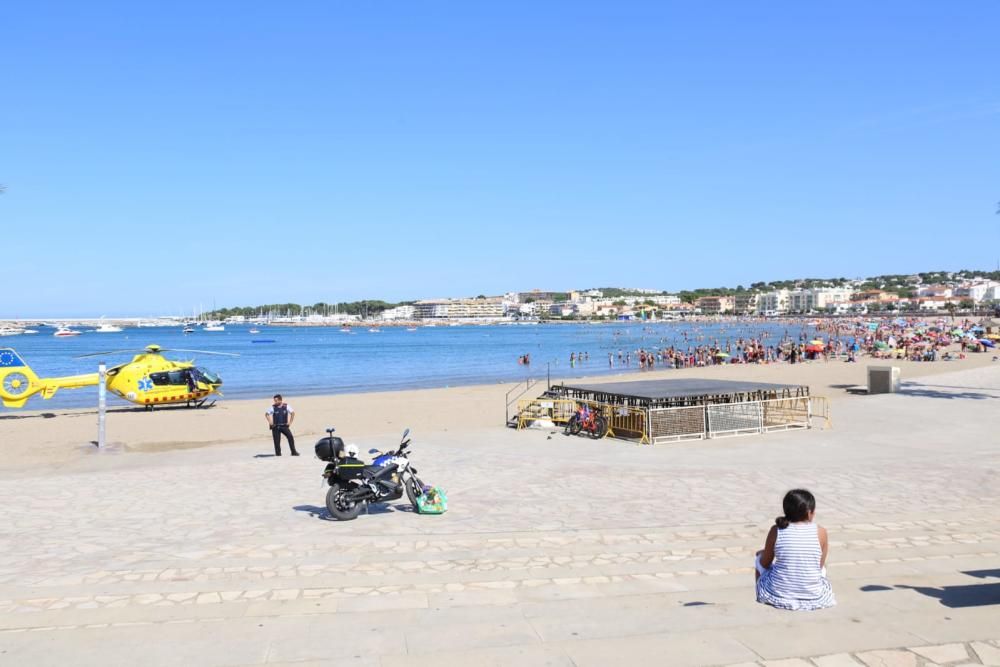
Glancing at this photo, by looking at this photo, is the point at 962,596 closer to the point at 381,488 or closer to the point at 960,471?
the point at 381,488

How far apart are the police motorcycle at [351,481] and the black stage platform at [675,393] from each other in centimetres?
862

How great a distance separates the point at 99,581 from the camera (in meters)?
7.24

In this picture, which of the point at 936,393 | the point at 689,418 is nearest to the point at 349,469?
the point at 689,418

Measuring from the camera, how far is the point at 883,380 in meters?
26.7

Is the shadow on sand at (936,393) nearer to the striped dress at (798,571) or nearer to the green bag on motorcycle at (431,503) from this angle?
the green bag on motorcycle at (431,503)

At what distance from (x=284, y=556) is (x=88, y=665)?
325 cm

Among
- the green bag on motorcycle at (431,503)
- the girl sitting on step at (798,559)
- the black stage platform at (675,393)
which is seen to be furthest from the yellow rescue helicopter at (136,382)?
the girl sitting on step at (798,559)

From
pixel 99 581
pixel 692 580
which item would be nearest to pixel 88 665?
pixel 99 581

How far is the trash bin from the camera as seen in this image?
2647 cm

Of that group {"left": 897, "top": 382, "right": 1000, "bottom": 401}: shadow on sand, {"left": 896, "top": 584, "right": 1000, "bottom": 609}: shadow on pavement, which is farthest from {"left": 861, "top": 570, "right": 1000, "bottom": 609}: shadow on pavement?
{"left": 897, "top": 382, "right": 1000, "bottom": 401}: shadow on sand

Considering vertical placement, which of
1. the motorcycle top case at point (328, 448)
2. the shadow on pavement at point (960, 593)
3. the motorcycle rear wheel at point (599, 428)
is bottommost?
the motorcycle rear wheel at point (599, 428)

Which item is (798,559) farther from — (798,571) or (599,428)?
(599,428)

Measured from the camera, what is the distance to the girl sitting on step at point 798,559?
5176 millimetres

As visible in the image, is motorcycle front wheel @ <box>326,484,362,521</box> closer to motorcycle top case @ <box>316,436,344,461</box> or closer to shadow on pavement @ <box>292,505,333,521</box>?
shadow on pavement @ <box>292,505,333,521</box>
